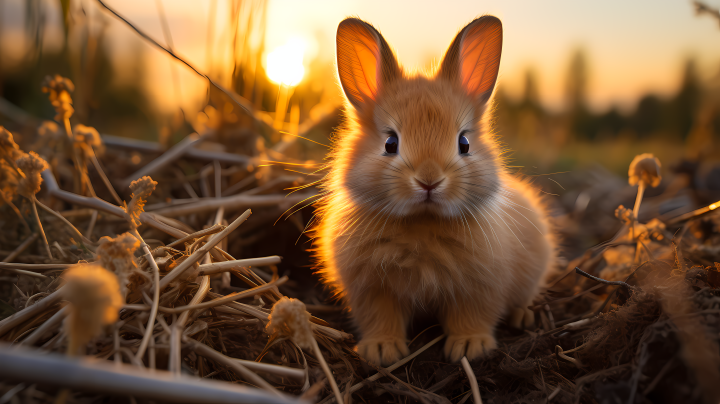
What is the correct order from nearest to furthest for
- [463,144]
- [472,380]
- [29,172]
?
[472,380] → [29,172] → [463,144]

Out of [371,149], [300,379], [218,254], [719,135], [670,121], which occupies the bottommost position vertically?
[300,379]

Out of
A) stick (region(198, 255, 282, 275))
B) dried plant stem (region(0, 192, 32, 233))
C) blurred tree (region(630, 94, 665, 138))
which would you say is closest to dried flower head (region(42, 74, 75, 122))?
dried plant stem (region(0, 192, 32, 233))

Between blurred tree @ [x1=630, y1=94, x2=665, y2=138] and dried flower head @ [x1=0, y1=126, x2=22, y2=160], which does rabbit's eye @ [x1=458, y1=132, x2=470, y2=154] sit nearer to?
dried flower head @ [x1=0, y1=126, x2=22, y2=160]

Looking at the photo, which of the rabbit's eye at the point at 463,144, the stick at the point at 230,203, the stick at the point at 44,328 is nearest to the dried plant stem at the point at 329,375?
the stick at the point at 44,328

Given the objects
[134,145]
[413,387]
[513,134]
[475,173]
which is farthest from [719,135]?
[134,145]

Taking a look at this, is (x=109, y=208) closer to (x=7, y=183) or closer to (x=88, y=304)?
(x=7, y=183)

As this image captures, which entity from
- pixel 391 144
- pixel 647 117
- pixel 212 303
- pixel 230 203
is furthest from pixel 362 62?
pixel 647 117

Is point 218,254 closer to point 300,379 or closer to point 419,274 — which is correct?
point 300,379
